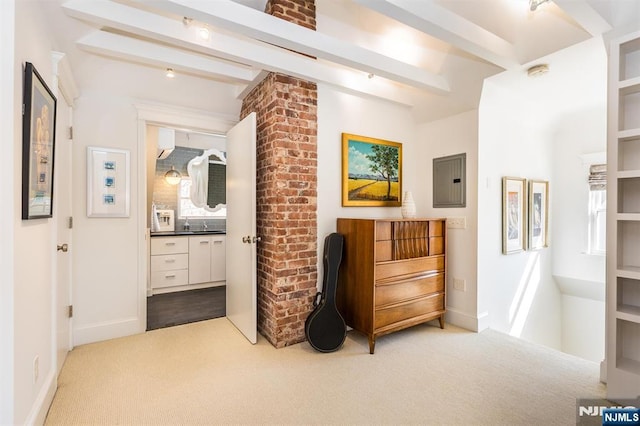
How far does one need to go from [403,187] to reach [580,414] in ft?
8.14

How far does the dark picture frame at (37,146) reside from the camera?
59.7 inches

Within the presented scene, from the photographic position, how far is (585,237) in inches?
160

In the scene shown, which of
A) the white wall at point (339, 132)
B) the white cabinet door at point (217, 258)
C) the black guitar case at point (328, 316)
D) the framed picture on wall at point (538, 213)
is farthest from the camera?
the white cabinet door at point (217, 258)

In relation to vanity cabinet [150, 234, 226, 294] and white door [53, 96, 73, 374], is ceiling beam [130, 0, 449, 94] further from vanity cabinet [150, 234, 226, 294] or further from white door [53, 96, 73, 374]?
vanity cabinet [150, 234, 226, 294]

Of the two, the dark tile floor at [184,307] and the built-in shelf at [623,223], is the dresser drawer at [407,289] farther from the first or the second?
the dark tile floor at [184,307]

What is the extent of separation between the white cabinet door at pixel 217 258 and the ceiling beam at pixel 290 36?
364 cm

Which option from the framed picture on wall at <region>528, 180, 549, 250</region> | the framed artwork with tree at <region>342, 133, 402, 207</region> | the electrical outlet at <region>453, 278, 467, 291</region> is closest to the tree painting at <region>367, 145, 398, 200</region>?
the framed artwork with tree at <region>342, 133, 402, 207</region>

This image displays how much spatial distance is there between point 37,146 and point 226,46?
143cm

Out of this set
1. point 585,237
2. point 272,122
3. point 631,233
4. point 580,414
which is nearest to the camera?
point 580,414

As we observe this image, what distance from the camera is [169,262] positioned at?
4.69 metres

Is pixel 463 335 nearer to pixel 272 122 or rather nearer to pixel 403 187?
pixel 403 187

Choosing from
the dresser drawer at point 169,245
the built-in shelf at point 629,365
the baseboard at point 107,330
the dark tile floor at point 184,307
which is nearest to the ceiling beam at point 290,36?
the built-in shelf at point 629,365

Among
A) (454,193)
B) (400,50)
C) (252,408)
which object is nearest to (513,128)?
(454,193)

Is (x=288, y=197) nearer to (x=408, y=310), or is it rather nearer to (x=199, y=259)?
(x=408, y=310)
